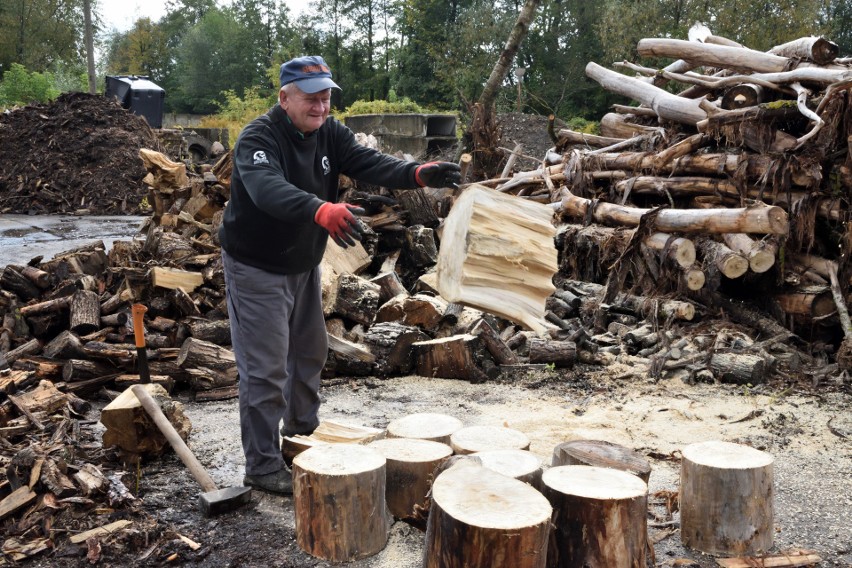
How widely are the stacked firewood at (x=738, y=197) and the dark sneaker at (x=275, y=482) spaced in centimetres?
484

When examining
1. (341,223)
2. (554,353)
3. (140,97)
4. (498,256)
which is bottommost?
(554,353)

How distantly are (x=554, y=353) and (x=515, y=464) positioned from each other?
317 centimetres

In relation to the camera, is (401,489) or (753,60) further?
(753,60)

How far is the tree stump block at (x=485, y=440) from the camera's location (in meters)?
3.33

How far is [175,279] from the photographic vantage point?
6.19m

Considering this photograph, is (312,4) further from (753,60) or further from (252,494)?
(252,494)

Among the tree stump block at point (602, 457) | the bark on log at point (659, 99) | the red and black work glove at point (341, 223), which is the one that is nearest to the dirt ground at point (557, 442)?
the tree stump block at point (602, 457)

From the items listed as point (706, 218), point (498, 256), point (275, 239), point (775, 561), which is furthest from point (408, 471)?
point (706, 218)

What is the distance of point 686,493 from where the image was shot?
3139 mm

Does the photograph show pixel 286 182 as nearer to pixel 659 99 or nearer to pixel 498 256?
pixel 498 256

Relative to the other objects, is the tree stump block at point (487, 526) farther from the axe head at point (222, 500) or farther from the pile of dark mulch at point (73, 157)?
the pile of dark mulch at point (73, 157)

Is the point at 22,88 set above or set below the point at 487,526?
above

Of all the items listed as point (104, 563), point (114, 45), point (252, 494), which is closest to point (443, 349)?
point (252, 494)

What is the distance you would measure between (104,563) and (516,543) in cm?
179
